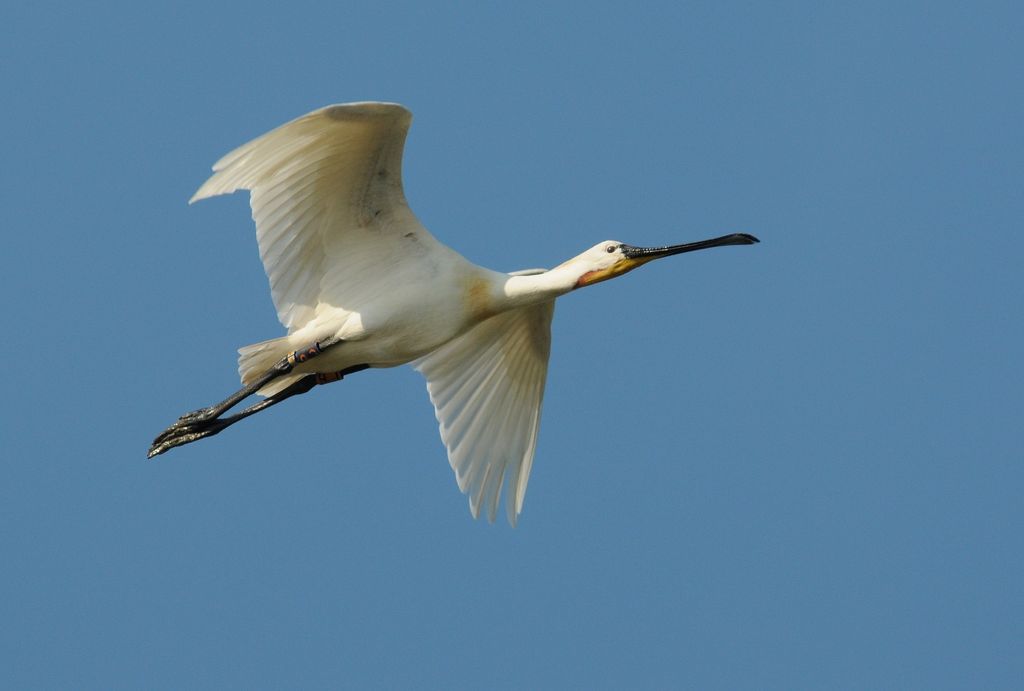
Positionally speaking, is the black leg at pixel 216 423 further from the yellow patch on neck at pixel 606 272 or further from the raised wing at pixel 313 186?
the yellow patch on neck at pixel 606 272

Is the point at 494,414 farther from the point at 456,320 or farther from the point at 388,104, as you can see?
the point at 388,104

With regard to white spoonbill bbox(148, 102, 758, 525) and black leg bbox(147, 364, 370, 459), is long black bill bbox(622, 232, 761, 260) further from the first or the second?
black leg bbox(147, 364, 370, 459)

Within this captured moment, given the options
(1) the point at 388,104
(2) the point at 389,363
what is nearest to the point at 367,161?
(1) the point at 388,104

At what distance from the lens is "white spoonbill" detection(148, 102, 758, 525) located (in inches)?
627

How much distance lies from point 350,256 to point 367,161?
1.07m

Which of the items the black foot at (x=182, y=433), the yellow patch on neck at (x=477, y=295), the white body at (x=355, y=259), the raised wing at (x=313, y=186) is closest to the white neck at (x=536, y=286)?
the white body at (x=355, y=259)

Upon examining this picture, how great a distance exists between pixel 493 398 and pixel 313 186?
140 inches

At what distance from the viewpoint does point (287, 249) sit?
16891mm

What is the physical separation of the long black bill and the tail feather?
3.18 metres

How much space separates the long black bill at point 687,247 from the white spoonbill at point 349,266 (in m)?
0.01

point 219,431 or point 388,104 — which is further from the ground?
point 388,104

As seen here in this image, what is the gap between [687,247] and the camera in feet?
58.2

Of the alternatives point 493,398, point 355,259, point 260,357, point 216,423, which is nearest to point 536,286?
point 355,259

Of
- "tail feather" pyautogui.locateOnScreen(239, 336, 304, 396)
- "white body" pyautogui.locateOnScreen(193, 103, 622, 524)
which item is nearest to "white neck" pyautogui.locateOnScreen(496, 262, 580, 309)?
"white body" pyautogui.locateOnScreen(193, 103, 622, 524)
